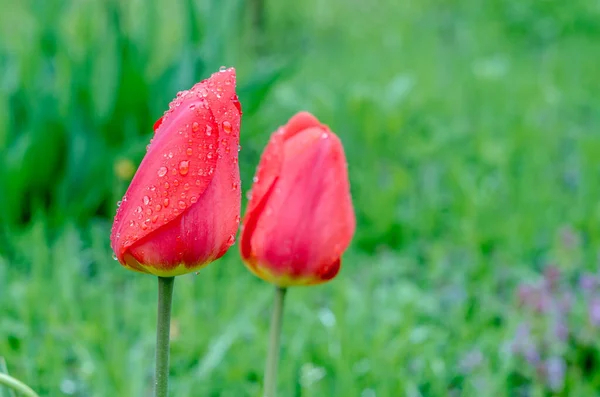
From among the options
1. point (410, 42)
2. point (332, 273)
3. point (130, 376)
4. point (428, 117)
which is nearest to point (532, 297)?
point (130, 376)

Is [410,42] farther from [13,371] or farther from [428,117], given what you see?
[13,371]

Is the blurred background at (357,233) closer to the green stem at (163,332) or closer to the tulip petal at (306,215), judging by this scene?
the tulip petal at (306,215)

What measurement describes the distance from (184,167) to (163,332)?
0.48 feet

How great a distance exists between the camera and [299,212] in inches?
31.7

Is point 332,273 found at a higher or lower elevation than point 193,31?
higher

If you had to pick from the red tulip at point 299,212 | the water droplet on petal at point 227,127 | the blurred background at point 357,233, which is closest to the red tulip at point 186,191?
the water droplet on petal at point 227,127

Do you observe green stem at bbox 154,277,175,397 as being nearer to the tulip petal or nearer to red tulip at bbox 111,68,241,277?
red tulip at bbox 111,68,241,277

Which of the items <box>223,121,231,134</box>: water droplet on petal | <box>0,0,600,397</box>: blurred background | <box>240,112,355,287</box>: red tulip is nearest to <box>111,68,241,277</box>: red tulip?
<box>223,121,231,134</box>: water droplet on petal

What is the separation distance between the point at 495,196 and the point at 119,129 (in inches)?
47.5

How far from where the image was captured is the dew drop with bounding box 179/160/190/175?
2.06 ft

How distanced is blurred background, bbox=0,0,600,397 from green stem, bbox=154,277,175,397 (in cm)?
73

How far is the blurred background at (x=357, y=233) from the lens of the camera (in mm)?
1564

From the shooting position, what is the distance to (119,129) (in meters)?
2.31

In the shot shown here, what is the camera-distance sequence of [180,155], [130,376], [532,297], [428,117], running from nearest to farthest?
[180,155] < [130,376] < [532,297] < [428,117]
